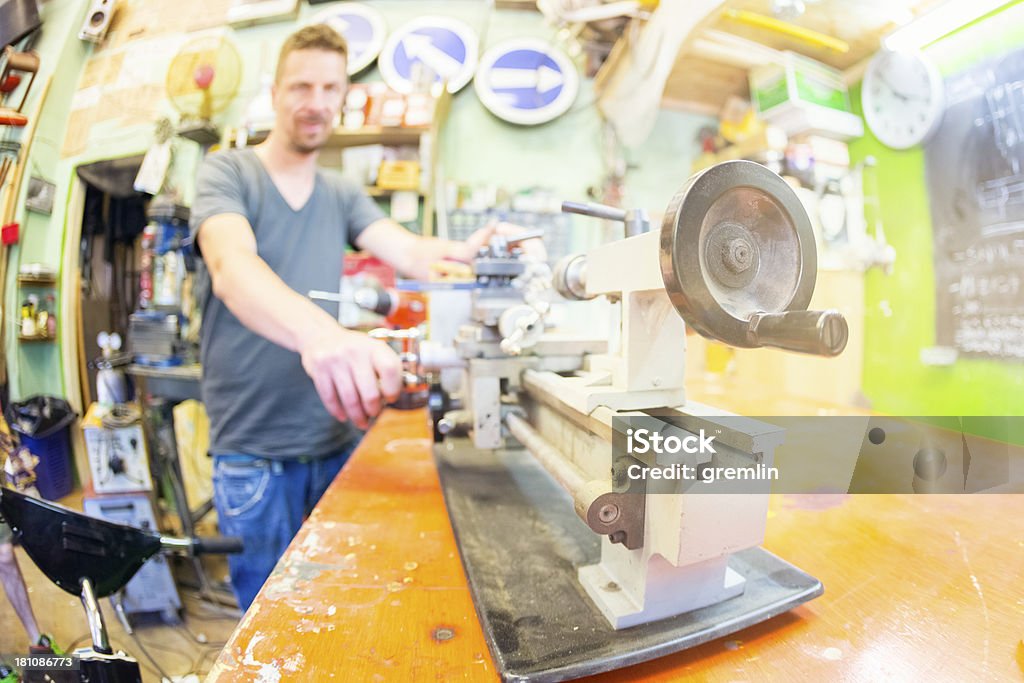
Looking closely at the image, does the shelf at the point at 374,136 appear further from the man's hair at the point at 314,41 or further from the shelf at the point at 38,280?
the shelf at the point at 38,280

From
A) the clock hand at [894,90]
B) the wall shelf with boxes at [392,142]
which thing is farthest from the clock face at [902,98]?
the wall shelf with boxes at [392,142]

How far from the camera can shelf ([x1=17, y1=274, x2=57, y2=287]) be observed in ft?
1.79

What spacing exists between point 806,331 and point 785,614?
433 mm

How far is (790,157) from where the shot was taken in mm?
758

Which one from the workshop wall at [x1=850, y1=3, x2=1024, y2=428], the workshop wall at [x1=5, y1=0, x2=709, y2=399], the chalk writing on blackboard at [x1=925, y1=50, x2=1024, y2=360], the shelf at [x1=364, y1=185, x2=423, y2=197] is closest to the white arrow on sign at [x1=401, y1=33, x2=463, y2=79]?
the workshop wall at [x1=5, y1=0, x2=709, y2=399]

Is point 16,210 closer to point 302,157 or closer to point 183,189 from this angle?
point 183,189

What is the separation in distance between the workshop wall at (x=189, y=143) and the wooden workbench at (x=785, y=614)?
0.41 m

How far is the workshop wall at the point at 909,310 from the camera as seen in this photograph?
0.63 meters

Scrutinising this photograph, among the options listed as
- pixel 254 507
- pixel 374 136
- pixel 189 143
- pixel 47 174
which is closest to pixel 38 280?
pixel 47 174

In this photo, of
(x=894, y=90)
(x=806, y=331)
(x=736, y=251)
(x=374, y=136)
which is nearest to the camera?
(x=806, y=331)

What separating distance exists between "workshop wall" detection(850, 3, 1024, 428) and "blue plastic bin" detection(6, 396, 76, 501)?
1098 mm

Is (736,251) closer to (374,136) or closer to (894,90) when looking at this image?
(894,90)

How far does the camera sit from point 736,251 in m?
0.40

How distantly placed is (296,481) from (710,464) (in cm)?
107
